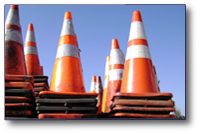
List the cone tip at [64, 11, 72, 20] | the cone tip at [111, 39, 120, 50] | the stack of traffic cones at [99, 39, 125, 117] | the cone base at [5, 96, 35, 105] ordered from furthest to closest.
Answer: the cone tip at [111, 39, 120, 50] < the stack of traffic cones at [99, 39, 125, 117] < the cone tip at [64, 11, 72, 20] < the cone base at [5, 96, 35, 105]

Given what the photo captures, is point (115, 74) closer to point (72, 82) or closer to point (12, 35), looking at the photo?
point (72, 82)

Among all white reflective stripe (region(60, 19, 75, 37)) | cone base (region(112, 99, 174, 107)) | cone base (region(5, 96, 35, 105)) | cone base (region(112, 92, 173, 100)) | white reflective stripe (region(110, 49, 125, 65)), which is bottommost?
cone base (region(112, 99, 174, 107))

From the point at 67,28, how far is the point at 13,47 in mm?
1420

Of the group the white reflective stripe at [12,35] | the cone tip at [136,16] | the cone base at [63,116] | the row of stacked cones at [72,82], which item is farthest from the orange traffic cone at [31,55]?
the cone tip at [136,16]

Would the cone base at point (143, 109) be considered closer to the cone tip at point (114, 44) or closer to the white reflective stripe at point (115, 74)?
the white reflective stripe at point (115, 74)

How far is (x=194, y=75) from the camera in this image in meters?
4.71

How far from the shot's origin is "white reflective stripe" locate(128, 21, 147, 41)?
6.18m

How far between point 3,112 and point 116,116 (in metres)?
2.17

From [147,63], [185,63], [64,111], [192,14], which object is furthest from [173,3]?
[64,111]

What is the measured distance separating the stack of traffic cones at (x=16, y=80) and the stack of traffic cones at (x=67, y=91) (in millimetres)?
266

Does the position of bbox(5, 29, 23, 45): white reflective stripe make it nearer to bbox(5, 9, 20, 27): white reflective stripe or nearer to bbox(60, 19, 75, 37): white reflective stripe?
bbox(5, 9, 20, 27): white reflective stripe

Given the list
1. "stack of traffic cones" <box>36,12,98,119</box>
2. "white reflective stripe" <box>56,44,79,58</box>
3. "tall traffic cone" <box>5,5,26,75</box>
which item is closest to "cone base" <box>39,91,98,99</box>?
"stack of traffic cones" <box>36,12,98,119</box>

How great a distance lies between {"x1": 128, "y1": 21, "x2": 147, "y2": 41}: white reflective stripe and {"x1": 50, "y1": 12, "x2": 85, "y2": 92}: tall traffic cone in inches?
56.2

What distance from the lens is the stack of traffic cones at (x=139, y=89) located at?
5195 millimetres
